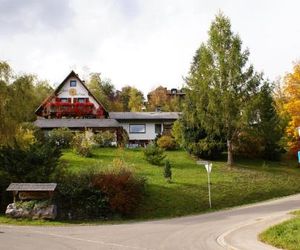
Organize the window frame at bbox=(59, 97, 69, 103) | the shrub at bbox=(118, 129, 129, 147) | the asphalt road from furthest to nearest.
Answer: the window frame at bbox=(59, 97, 69, 103), the shrub at bbox=(118, 129, 129, 147), the asphalt road

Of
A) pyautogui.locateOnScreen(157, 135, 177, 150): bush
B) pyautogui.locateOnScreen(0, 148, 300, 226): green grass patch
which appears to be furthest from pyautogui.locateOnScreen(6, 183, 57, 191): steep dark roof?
pyautogui.locateOnScreen(157, 135, 177, 150): bush

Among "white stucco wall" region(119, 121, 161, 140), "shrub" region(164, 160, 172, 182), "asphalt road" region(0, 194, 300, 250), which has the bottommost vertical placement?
"asphalt road" region(0, 194, 300, 250)

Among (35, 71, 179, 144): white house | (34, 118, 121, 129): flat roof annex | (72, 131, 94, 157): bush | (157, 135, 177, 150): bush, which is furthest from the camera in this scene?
(35, 71, 179, 144): white house

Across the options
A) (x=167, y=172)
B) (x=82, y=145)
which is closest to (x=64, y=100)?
(x=82, y=145)

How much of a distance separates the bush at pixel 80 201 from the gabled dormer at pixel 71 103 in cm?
3405

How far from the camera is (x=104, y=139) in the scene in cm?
5022

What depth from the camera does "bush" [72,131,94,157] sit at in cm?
4334

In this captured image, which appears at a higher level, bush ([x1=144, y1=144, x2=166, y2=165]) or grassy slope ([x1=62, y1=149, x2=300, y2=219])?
bush ([x1=144, y1=144, x2=166, y2=165])

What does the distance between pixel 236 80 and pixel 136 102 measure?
52379 mm

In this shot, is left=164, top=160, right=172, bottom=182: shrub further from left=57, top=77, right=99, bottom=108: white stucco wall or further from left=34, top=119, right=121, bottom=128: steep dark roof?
left=57, top=77, right=99, bottom=108: white stucco wall

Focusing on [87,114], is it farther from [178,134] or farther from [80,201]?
[80,201]

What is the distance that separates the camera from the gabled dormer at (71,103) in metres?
61.8

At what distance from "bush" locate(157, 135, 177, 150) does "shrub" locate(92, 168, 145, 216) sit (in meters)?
20.7

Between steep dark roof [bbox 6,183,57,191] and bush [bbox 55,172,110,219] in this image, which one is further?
bush [bbox 55,172,110,219]
